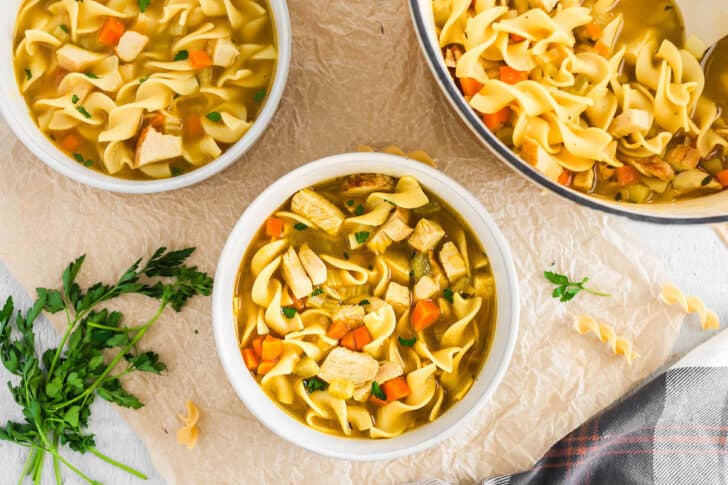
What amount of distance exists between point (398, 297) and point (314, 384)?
42 cm

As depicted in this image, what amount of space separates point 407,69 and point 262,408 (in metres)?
1.33

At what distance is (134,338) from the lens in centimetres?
279

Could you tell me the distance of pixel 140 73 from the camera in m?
2.70

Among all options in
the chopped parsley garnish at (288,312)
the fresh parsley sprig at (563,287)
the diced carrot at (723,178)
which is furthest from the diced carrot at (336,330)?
the diced carrot at (723,178)

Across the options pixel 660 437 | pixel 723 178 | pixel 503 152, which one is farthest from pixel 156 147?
pixel 660 437

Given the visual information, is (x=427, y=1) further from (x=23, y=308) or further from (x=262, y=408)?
(x=23, y=308)

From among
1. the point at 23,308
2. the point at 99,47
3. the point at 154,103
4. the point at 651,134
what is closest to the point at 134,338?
the point at 23,308

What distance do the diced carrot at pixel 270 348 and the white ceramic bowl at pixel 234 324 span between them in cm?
9

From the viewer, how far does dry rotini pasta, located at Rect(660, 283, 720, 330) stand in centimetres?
280

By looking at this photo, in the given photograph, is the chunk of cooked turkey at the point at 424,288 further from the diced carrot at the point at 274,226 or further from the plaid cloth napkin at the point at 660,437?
the plaid cloth napkin at the point at 660,437

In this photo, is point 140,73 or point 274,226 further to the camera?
point 140,73

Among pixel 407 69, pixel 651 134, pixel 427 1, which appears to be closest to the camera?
pixel 427 1

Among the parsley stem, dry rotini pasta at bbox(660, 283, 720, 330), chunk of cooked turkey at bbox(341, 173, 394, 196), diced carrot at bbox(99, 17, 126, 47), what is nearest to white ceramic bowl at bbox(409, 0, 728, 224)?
chunk of cooked turkey at bbox(341, 173, 394, 196)

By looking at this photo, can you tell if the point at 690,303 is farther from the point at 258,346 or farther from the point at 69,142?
the point at 69,142
